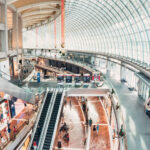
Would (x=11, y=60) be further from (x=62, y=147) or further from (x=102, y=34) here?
(x=102, y=34)

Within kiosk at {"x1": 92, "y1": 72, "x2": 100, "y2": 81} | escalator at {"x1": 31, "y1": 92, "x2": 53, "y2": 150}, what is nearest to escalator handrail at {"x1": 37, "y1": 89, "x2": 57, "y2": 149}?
escalator at {"x1": 31, "y1": 92, "x2": 53, "y2": 150}

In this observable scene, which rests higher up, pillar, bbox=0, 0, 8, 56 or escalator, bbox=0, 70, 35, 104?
pillar, bbox=0, 0, 8, 56

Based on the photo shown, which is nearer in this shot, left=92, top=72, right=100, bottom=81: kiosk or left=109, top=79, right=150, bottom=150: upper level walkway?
left=109, top=79, right=150, bottom=150: upper level walkway

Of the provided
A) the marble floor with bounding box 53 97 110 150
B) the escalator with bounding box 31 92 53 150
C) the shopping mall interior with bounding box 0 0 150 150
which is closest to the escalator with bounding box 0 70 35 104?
the shopping mall interior with bounding box 0 0 150 150

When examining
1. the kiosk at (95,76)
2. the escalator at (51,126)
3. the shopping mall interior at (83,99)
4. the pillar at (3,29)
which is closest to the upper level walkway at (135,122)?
the shopping mall interior at (83,99)

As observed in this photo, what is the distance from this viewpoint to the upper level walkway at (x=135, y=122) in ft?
40.7

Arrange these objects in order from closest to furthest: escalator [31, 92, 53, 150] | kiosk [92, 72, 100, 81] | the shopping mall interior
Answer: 1. the shopping mall interior
2. escalator [31, 92, 53, 150]
3. kiosk [92, 72, 100, 81]

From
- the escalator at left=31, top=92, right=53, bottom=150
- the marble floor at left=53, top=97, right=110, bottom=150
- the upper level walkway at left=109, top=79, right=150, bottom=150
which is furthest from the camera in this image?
the marble floor at left=53, top=97, right=110, bottom=150

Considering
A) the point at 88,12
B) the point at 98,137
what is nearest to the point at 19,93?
the point at 98,137

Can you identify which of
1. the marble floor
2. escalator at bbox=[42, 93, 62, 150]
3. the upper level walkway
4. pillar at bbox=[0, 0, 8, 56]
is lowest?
the marble floor

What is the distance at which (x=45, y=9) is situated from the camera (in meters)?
37.1

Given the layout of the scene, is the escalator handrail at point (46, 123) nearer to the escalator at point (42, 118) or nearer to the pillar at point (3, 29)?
the escalator at point (42, 118)

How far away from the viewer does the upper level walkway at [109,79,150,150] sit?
12.4 meters

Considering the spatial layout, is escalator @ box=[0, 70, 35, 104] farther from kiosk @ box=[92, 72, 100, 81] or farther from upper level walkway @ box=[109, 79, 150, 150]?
upper level walkway @ box=[109, 79, 150, 150]
